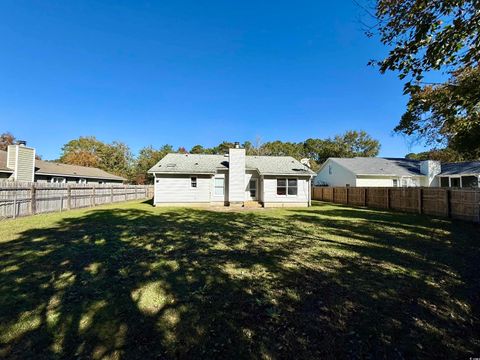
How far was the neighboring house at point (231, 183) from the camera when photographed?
58.9 ft

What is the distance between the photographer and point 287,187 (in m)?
18.5

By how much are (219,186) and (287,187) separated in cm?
534

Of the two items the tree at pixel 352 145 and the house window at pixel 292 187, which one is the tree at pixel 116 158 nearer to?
the house window at pixel 292 187

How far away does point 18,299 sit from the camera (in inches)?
140

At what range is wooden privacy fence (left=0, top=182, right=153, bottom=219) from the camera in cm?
1050

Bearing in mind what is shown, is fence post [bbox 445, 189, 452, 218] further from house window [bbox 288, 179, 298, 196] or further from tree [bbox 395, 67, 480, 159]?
house window [bbox 288, 179, 298, 196]

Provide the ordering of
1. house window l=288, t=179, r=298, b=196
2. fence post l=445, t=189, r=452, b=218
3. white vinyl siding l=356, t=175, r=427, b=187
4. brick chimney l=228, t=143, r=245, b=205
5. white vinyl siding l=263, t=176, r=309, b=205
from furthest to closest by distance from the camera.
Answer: white vinyl siding l=356, t=175, r=427, b=187
house window l=288, t=179, r=298, b=196
brick chimney l=228, t=143, r=245, b=205
white vinyl siding l=263, t=176, r=309, b=205
fence post l=445, t=189, r=452, b=218

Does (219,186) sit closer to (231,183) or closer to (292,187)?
(231,183)

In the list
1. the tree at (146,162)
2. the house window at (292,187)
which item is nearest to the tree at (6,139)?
the tree at (146,162)

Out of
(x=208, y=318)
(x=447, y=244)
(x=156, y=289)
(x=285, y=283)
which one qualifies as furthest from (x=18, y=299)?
(x=447, y=244)

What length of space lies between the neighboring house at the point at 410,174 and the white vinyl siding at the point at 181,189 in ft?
51.7

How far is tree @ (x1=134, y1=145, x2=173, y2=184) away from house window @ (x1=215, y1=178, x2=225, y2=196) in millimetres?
23666

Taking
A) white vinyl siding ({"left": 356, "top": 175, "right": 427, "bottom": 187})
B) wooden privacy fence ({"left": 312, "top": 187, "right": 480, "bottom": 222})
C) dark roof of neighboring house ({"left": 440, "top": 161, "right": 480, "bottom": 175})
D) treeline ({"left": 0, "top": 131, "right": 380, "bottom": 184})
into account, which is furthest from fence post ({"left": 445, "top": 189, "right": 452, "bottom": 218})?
treeline ({"left": 0, "top": 131, "right": 380, "bottom": 184})

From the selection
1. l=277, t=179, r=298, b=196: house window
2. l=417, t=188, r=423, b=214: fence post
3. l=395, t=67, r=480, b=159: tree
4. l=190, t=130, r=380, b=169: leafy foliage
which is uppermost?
l=190, t=130, r=380, b=169: leafy foliage
